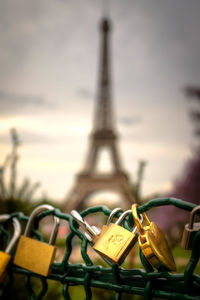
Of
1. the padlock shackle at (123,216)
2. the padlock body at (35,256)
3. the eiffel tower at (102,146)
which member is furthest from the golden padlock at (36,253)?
the eiffel tower at (102,146)

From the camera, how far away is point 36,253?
0.38 meters

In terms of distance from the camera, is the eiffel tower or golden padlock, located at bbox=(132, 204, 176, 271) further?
the eiffel tower

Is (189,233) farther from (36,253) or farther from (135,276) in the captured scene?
(36,253)

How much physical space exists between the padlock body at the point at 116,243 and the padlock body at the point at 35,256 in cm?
9

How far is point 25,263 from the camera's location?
396 millimetres

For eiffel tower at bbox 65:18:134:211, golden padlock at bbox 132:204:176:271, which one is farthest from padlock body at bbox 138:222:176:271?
eiffel tower at bbox 65:18:134:211

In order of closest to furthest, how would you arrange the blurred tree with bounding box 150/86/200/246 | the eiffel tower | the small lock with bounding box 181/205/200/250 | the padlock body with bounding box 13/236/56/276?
the small lock with bounding box 181/205/200/250 → the padlock body with bounding box 13/236/56/276 → the blurred tree with bounding box 150/86/200/246 → the eiffel tower

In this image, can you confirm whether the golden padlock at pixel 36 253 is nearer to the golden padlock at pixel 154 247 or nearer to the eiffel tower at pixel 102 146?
the golden padlock at pixel 154 247

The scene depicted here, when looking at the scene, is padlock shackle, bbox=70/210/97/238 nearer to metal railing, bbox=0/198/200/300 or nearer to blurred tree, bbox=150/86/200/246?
metal railing, bbox=0/198/200/300

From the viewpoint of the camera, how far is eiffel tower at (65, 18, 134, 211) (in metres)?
6.70

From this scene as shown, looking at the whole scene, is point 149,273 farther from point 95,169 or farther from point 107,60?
point 107,60

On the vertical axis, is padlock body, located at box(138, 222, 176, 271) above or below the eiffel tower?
below

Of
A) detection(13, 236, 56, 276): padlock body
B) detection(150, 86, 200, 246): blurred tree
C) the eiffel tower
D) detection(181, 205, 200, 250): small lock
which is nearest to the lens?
detection(181, 205, 200, 250): small lock

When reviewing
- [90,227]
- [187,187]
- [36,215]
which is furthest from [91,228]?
[187,187]
